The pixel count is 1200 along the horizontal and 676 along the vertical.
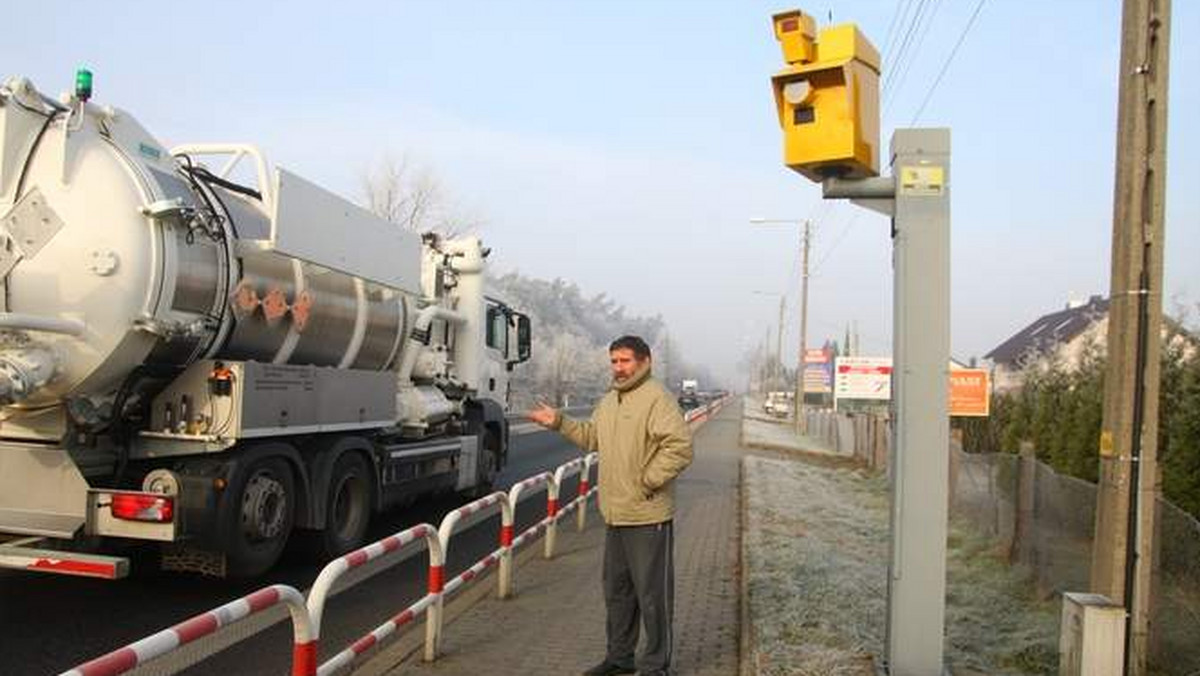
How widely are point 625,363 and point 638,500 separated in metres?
0.75

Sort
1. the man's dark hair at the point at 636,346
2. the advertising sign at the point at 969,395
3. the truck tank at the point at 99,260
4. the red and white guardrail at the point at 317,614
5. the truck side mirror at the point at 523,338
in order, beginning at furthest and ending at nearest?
the advertising sign at the point at 969,395 → the truck side mirror at the point at 523,338 → the truck tank at the point at 99,260 → the man's dark hair at the point at 636,346 → the red and white guardrail at the point at 317,614

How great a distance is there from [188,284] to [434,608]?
3.27m

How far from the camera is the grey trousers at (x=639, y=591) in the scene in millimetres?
5562

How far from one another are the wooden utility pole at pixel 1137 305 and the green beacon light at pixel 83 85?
21.9 ft

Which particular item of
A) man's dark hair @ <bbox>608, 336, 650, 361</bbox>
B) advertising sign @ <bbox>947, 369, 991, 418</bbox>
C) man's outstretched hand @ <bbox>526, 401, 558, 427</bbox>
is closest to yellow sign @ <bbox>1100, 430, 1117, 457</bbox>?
man's dark hair @ <bbox>608, 336, 650, 361</bbox>

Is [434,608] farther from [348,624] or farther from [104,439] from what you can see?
[104,439]

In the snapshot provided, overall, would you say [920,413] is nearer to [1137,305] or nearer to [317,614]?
[1137,305]

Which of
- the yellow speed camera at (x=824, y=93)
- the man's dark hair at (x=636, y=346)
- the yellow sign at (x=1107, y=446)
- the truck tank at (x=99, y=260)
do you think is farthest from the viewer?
the truck tank at (x=99, y=260)

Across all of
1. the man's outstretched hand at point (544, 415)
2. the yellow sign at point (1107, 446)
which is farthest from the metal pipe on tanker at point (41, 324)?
the yellow sign at point (1107, 446)

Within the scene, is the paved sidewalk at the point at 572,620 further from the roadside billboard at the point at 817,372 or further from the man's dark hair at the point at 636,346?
the roadside billboard at the point at 817,372

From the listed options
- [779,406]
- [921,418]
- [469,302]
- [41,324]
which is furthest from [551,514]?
[779,406]

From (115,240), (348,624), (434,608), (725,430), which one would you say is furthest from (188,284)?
(725,430)

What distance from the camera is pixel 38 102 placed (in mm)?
7203

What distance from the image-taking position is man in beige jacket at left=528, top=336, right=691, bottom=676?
216 inches
